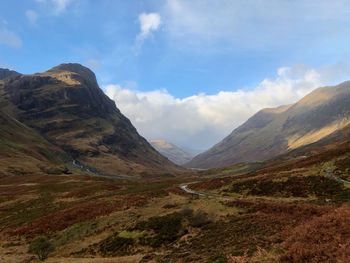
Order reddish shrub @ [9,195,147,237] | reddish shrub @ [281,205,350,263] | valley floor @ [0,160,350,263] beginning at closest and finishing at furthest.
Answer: reddish shrub @ [281,205,350,263]
valley floor @ [0,160,350,263]
reddish shrub @ [9,195,147,237]

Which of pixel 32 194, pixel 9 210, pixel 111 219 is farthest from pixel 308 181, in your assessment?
pixel 32 194

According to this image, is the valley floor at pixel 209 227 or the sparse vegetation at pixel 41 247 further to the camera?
the sparse vegetation at pixel 41 247

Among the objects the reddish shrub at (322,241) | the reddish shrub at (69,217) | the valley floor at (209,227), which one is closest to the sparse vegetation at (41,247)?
the valley floor at (209,227)

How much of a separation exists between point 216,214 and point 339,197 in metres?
17.3

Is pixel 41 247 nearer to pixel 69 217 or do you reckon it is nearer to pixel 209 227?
pixel 69 217

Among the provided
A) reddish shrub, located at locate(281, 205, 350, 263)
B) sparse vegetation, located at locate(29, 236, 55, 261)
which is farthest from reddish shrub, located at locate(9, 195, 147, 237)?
reddish shrub, located at locate(281, 205, 350, 263)

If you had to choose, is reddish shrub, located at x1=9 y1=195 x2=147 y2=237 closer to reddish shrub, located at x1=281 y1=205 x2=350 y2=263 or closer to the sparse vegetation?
the sparse vegetation

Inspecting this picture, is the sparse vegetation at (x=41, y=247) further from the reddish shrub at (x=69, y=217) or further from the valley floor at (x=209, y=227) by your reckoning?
the reddish shrub at (x=69, y=217)

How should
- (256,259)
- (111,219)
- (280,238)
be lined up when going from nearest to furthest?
(256,259)
(280,238)
(111,219)

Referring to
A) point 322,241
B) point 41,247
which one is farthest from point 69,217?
point 322,241

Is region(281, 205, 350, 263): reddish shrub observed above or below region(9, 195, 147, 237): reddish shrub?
below

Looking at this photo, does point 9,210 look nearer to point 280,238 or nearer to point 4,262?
point 4,262

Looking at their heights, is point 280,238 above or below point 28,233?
below

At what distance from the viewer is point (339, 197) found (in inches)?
1859
